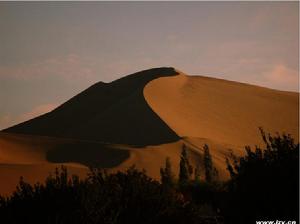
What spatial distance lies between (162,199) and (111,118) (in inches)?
2502

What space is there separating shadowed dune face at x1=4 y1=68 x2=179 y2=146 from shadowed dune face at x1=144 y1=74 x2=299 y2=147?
2218 mm

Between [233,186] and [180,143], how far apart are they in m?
46.7

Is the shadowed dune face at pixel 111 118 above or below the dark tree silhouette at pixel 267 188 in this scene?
above

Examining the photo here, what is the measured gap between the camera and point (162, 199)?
14.0 m

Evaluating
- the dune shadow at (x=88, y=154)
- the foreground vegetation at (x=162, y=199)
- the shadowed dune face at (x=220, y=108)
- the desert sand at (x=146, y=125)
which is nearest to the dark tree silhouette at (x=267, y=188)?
the foreground vegetation at (x=162, y=199)

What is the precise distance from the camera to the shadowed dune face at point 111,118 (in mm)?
68625

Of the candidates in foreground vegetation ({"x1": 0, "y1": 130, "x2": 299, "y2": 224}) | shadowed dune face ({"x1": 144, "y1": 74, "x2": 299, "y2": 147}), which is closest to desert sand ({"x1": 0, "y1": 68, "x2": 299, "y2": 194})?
shadowed dune face ({"x1": 144, "y1": 74, "x2": 299, "y2": 147})

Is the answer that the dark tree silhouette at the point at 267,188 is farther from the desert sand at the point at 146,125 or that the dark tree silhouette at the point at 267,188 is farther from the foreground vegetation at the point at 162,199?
the desert sand at the point at 146,125

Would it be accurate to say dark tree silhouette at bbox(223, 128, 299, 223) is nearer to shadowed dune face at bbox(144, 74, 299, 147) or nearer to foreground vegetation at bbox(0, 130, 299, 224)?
foreground vegetation at bbox(0, 130, 299, 224)

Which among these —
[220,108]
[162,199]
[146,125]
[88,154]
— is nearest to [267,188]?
[162,199]

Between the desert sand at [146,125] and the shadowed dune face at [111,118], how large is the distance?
14 centimetres

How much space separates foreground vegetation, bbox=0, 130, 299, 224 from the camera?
1143cm

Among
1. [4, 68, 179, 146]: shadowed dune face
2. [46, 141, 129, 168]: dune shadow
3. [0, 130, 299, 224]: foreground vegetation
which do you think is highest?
[4, 68, 179, 146]: shadowed dune face

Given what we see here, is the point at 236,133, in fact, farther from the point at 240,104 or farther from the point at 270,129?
the point at 240,104
